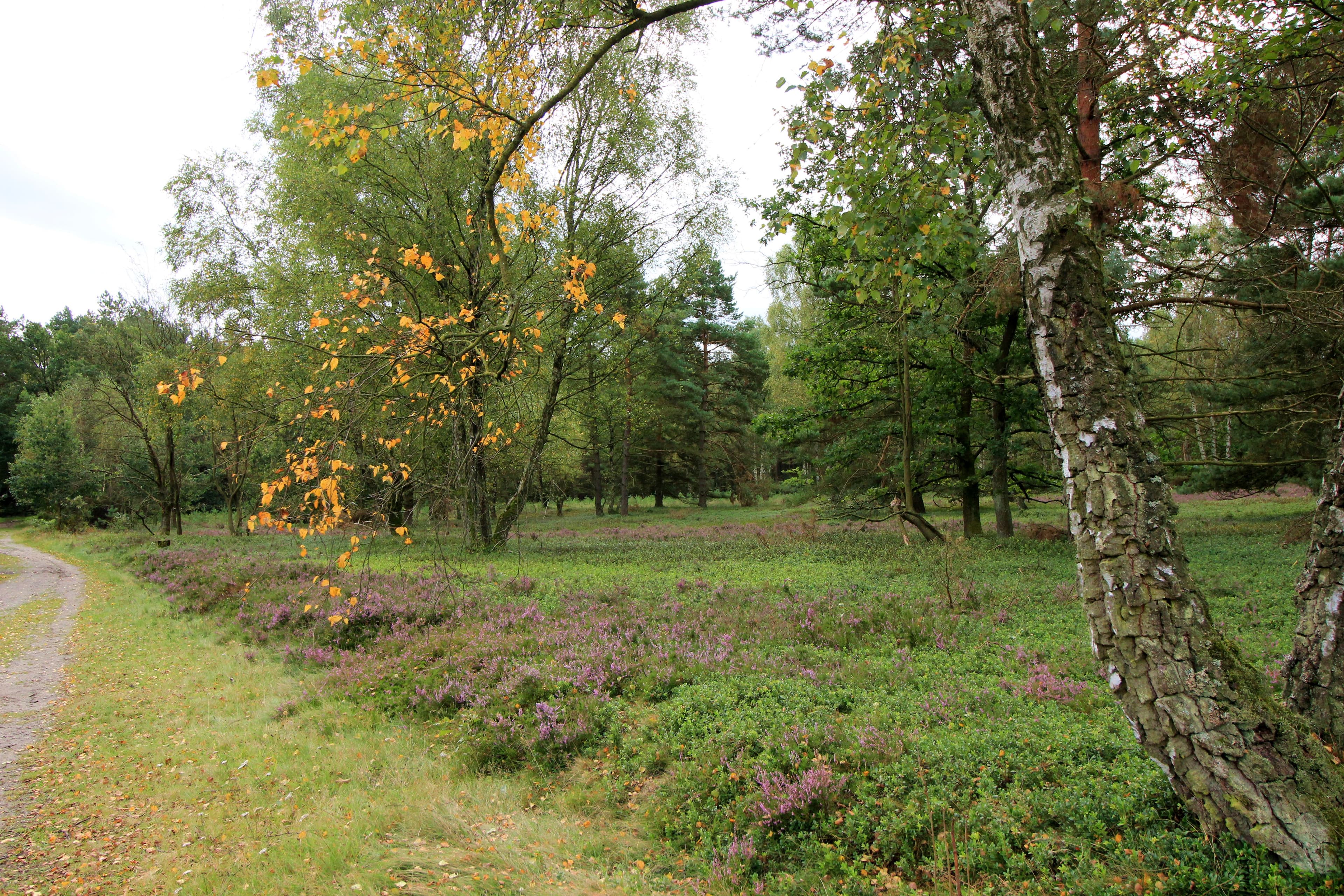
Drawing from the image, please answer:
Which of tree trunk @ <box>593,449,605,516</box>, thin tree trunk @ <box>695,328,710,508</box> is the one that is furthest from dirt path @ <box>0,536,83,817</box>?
thin tree trunk @ <box>695,328,710,508</box>

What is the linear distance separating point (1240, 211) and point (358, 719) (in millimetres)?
10662

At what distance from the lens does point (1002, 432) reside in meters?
14.9

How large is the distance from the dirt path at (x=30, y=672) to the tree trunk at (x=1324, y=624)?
29.4ft

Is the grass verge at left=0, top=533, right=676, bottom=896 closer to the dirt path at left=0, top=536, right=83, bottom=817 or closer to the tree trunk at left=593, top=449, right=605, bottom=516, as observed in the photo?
the dirt path at left=0, top=536, right=83, bottom=817

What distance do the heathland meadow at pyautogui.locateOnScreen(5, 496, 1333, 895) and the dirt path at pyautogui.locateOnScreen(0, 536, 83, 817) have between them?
282 millimetres

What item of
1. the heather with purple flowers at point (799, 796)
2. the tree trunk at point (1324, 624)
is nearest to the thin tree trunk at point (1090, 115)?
the tree trunk at point (1324, 624)

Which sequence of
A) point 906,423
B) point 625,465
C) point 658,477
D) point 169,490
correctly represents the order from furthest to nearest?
point 658,477
point 625,465
point 169,490
point 906,423

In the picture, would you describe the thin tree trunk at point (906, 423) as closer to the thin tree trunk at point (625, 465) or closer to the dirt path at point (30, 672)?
the dirt path at point (30, 672)

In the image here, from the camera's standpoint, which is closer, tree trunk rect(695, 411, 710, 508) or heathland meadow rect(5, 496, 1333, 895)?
heathland meadow rect(5, 496, 1333, 895)

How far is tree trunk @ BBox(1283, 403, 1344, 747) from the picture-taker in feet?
9.46

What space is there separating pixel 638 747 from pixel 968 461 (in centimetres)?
1345

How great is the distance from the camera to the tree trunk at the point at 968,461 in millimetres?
15430

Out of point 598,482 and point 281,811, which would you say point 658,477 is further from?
point 281,811

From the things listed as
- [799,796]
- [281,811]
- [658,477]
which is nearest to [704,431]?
[658,477]
